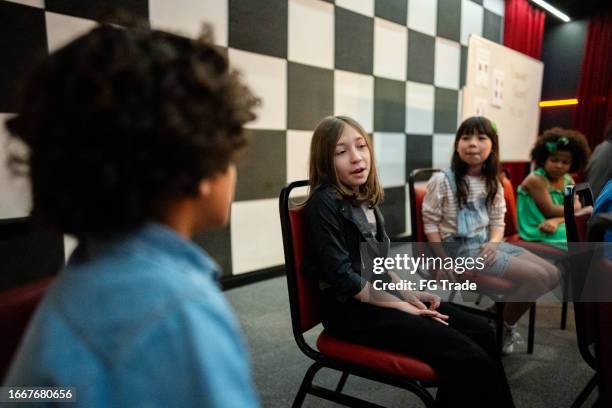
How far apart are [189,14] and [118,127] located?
6.60 feet

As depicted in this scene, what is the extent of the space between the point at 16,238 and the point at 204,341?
1687 millimetres

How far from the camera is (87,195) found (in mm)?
359

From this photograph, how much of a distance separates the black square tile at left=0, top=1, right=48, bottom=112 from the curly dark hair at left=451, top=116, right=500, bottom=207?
175 cm

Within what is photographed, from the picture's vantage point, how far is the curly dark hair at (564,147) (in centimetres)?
213

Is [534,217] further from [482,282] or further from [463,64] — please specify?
[463,64]

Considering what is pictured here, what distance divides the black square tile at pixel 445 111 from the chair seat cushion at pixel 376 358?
3.09m

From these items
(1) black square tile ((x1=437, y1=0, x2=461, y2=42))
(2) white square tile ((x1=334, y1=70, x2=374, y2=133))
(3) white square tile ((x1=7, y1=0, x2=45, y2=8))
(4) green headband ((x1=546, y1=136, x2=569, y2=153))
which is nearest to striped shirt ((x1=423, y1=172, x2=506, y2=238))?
(4) green headband ((x1=546, y1=136, x2=569, y2=153))

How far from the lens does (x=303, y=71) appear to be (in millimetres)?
2594

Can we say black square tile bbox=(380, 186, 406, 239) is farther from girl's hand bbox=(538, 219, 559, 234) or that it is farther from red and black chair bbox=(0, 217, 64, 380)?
red and black chair bbox=(0, 217, 64, 380)

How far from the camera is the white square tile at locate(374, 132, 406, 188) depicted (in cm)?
319

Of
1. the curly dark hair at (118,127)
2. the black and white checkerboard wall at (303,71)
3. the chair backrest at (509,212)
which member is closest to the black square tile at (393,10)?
the black and white checkerboard wall at (303,71)

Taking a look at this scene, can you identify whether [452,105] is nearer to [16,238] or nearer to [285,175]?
[285,175]

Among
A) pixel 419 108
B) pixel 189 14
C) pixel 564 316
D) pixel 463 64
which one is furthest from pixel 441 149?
pixel 189 14

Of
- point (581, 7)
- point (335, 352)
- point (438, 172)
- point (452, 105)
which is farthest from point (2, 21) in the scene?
point (581, 7)
